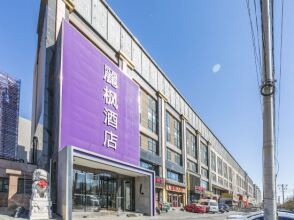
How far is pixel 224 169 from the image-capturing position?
11812 centimetres

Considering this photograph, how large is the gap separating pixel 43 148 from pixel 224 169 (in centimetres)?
9679

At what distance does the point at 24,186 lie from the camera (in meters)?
28.8

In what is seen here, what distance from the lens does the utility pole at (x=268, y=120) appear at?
6.95 meters

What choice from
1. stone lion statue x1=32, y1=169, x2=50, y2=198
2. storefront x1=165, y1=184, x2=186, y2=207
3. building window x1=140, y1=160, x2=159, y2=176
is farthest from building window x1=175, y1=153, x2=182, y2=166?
stone lion statue x1=32, y1=169, x2=50, y2=198

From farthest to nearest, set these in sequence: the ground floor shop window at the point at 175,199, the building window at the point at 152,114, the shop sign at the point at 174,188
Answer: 1. the ground floor shop window at the point at 175,199
2. the shop sign at the point at 174,188
3. the building window at the point at 152,114

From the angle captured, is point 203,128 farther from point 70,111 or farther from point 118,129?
point 70,111

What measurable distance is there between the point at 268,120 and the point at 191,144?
6939 cm

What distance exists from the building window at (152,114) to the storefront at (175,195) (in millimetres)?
8730

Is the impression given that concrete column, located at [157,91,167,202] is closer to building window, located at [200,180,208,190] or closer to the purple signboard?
the purple signboard

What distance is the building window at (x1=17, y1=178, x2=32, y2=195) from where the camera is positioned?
28.4 meters

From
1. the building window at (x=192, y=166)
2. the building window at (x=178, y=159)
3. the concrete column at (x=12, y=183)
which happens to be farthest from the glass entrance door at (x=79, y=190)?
the building window at (x=192, y=166)

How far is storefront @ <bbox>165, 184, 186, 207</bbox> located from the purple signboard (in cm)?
2020

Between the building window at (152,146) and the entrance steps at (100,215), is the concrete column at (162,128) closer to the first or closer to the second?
the building window at (152,146)

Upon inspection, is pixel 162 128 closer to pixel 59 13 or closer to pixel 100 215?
pixel 59 13
